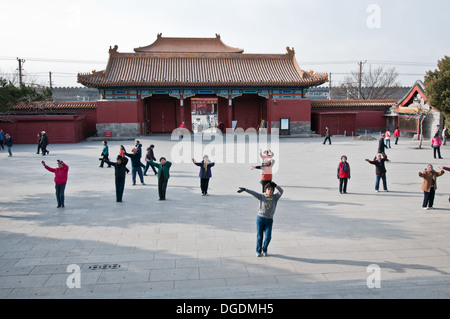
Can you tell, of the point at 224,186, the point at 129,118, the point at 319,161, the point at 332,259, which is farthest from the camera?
the point at 129,118

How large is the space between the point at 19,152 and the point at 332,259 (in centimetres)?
1970

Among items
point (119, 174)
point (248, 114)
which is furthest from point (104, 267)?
point (248, 114)

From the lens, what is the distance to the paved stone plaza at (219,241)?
552cm

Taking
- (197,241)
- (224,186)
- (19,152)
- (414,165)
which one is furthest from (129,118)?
(197,241)

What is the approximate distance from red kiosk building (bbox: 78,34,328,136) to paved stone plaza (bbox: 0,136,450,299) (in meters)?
15.8

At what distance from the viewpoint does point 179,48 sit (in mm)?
34344

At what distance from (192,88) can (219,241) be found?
77.0ft

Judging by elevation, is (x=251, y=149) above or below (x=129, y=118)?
below

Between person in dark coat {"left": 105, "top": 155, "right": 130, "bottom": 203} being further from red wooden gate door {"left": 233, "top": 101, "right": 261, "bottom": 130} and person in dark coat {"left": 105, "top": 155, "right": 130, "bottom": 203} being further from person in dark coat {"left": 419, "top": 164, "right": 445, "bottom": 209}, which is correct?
red wooden gate door {"left": 233, "top": 101, "right": 261, "bottom": 130}

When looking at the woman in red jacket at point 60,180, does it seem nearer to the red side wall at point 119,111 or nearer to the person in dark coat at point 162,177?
the person in dark coat at point 162,177

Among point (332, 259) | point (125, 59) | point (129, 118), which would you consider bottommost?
point (332, 259)

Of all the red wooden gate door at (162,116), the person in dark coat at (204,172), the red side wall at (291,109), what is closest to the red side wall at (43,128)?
the red wooden gate door at (162,116)

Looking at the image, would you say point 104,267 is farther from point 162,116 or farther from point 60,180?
point 162,116
